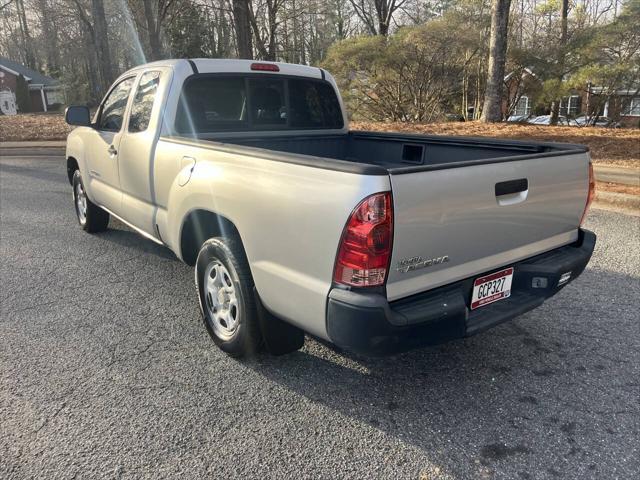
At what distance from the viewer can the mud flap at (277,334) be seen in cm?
292

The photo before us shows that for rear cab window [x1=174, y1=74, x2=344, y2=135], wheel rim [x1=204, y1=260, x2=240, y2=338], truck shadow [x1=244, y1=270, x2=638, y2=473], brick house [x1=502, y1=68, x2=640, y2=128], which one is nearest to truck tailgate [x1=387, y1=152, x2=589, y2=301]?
truck shadow [x1=244, y1=270, x2=638, y2=473]

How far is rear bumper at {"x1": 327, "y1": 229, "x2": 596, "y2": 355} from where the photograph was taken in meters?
2.28

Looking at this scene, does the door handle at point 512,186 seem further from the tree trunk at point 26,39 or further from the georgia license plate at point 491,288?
the tree trunk at point 26,39

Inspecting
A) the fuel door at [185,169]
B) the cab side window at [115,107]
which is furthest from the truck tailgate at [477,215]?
the cab side window at [115,107]

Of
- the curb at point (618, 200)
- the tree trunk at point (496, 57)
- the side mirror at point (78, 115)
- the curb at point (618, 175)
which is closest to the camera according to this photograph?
the side mirror at point (78, 115)

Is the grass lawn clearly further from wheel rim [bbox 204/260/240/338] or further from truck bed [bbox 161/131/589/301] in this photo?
wheel rim [bbox 204/260/240/338]

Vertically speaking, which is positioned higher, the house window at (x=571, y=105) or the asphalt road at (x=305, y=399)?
the house window at (x=571, y=105)

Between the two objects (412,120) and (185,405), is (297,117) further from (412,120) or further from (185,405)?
(412,120)

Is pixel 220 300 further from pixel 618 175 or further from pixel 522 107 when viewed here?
pixel 522 107

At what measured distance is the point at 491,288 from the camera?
9.12 feet

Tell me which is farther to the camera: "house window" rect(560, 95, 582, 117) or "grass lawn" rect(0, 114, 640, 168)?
"house window" rect(560, 95, 582, 117)

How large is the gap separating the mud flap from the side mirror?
3486mm

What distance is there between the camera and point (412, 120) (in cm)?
1778

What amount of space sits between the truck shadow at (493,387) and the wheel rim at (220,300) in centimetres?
31
